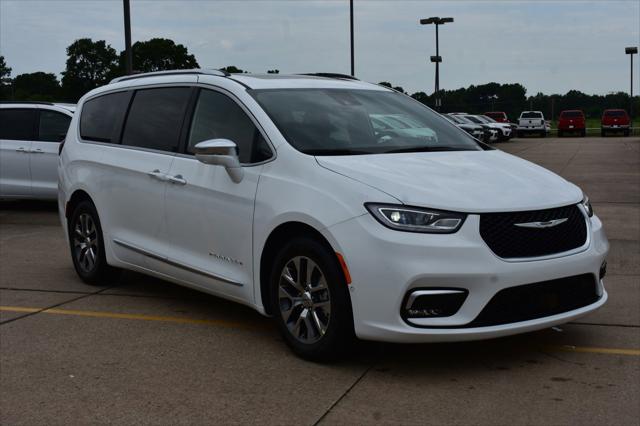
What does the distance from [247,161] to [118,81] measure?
7.99 ft

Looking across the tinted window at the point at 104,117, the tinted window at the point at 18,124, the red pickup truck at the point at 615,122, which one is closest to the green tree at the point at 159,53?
the red pickup truck at the point at 615,122

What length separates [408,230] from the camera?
4.51 m

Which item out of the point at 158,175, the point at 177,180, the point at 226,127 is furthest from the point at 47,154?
the point at 226,127

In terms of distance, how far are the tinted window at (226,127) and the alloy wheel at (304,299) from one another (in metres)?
0.78

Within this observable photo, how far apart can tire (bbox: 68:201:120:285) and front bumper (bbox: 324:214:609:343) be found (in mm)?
3103

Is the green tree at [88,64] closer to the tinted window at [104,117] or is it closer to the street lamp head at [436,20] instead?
the street lamp head at [436,20]

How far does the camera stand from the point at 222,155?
213 inches

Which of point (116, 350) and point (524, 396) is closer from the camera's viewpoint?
point (524, 396)

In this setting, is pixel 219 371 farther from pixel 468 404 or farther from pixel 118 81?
pixel 118 81

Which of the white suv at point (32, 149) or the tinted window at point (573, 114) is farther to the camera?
the tinted window at point (573, 114)

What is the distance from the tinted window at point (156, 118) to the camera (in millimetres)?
6258

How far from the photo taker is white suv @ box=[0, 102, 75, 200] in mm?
12844

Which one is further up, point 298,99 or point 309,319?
point 298,99

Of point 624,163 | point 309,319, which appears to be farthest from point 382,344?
point 624,163
